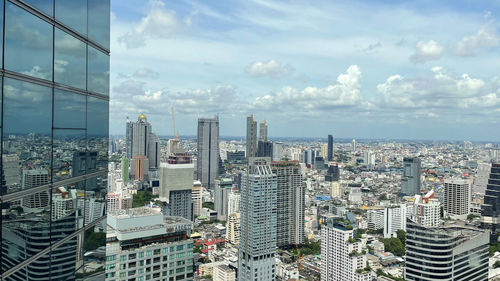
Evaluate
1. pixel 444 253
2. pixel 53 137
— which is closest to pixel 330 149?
pixel 444 253

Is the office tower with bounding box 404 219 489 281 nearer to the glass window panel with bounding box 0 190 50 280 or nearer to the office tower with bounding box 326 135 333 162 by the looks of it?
the glass window panel with bounding box 0 190 50 280

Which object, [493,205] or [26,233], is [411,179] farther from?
[26,233]

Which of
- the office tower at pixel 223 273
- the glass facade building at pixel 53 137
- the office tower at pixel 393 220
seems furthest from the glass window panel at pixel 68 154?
the office tower at pixel 393 220

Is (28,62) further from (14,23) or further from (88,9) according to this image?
(88,9)

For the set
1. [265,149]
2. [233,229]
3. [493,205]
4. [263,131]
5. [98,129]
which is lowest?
[233,229]

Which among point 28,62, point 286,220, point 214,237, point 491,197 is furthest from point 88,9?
point 491,197

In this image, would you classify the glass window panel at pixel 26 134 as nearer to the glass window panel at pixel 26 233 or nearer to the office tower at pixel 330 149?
the glass window panel at pixel 26 233
